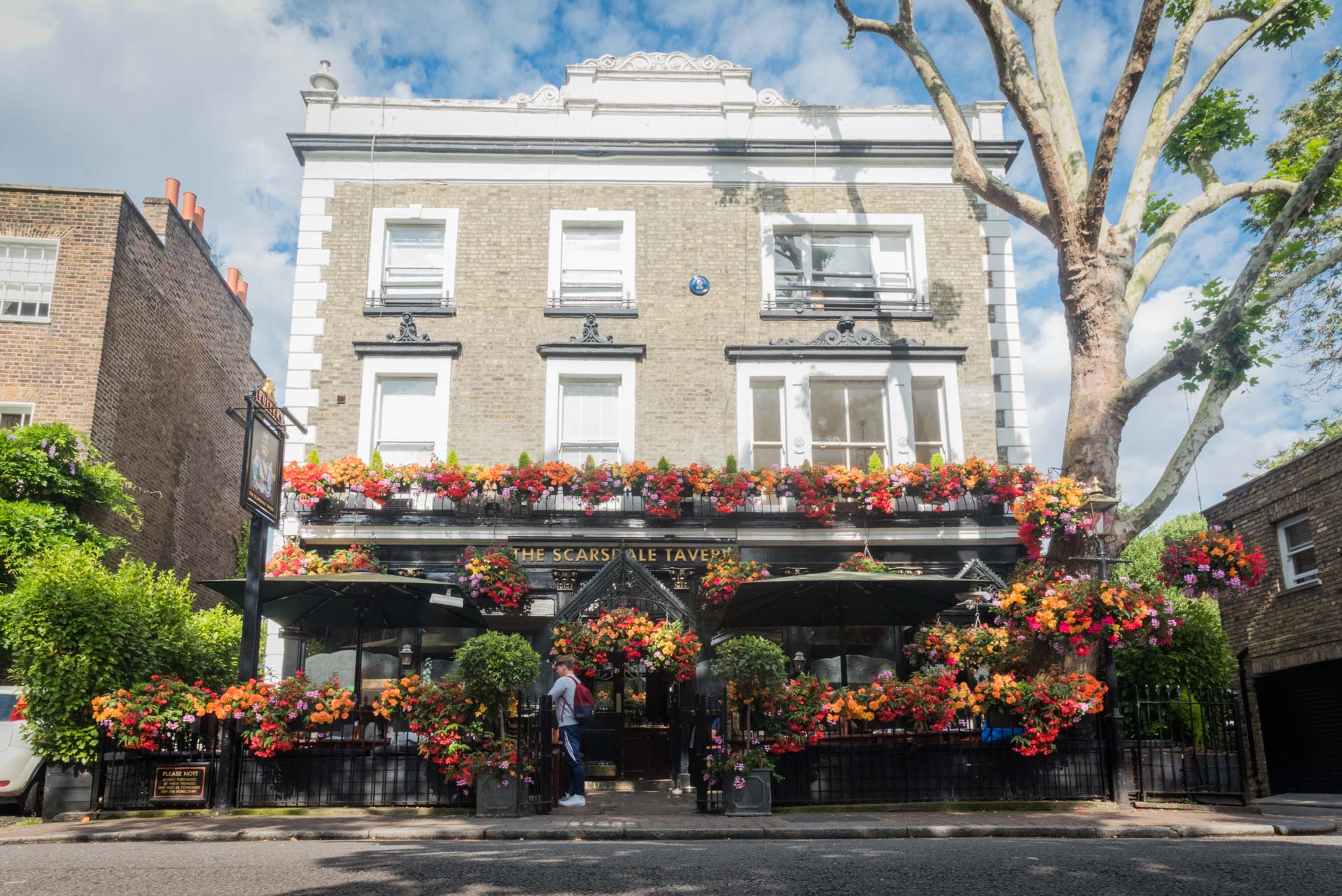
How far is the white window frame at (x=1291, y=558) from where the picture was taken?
2041 centimetres

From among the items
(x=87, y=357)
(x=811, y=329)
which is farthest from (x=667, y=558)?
(x=87, y=357)

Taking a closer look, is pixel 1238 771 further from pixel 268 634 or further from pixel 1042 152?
pixel 268 634

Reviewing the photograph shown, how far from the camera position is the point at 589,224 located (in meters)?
18.9

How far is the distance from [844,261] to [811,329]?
4.89ft

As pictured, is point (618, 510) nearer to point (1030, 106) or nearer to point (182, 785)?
point (182, 785)

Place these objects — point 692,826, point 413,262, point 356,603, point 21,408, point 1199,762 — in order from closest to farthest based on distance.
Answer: point 692,826, point 1199,762, point 356,603, point 413,262, point 21,408

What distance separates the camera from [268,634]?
1673cm

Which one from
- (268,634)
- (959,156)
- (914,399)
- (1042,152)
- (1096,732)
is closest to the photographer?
(1096,732)

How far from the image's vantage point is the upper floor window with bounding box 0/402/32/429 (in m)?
19.1

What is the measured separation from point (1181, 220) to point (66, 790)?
1597 centimetres

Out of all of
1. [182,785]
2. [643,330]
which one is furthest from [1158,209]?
[182,785]

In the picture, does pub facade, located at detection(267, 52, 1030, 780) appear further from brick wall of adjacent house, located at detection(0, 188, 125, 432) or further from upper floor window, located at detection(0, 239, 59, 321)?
upper floor window, located at detection(0, 239, 59, 321)

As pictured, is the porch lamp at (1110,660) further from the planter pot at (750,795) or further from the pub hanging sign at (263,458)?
the pub hanging sign at (263,458)

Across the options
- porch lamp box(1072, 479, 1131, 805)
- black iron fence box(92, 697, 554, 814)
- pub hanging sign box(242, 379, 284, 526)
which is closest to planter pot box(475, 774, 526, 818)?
black iron fence box(92, 697, 554, 814)
